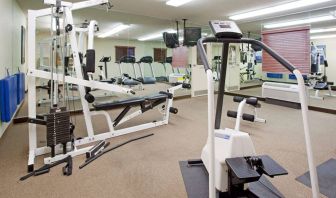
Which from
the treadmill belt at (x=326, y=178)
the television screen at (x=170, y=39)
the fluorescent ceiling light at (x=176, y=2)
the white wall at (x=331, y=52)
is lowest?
the treadmill belt at (x=326, y=178)

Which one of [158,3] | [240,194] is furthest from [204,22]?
[240,194]

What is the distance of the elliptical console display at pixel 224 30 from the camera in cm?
152

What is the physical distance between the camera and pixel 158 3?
4938 mm

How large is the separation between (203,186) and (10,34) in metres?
4.29

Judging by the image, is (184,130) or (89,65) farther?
(184,130)

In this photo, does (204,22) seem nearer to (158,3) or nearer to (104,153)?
(158,3)

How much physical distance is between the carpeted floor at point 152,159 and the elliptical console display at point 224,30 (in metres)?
1.32

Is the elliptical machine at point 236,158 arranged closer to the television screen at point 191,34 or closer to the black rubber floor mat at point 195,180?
the black rubber floor mat at point 195,180

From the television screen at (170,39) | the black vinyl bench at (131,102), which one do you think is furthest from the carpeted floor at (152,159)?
the television screen at (170,39)

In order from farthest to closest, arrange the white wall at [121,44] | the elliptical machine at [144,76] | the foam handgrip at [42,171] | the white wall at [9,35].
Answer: the elliptical machine at [144,76] < the white wall at [121,44] < the white wall at [9,35] < the foam handgrip at [42,171]

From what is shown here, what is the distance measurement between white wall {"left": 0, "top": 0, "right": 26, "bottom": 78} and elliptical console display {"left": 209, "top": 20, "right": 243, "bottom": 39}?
319 centimetres

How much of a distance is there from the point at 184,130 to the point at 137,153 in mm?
1129

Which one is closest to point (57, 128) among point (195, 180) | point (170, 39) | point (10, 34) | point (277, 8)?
point (195, 180)

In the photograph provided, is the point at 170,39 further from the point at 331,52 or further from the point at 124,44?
the point at 331,52
